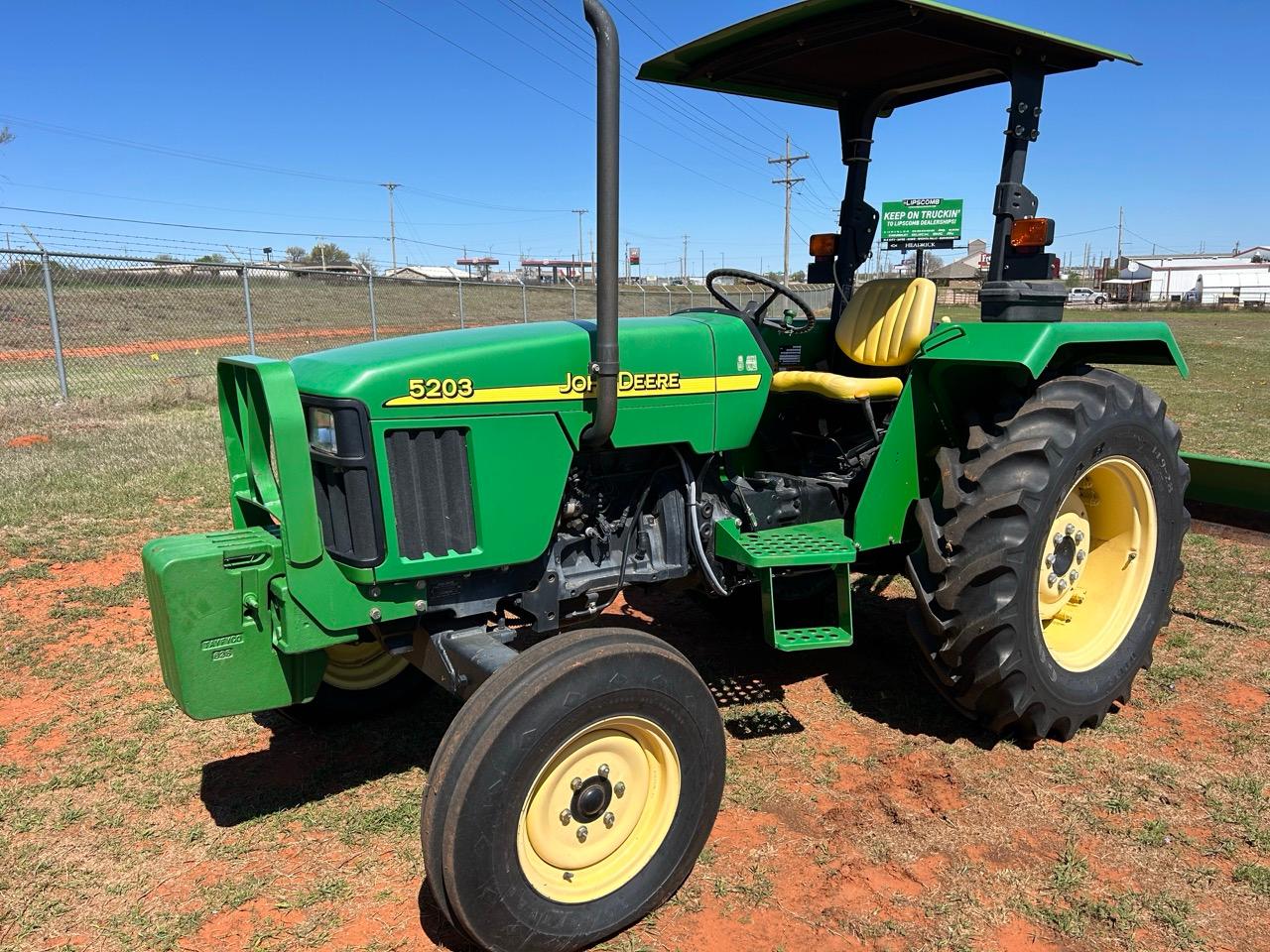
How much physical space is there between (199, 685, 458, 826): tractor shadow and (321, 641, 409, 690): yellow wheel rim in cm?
17

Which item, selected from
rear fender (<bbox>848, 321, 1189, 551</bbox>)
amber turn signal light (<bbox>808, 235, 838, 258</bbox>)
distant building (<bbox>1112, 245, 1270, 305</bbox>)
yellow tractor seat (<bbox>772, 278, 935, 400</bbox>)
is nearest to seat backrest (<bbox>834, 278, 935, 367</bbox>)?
yellow tractor seat (<bbox>772, 278, 935, 400</bbox>)

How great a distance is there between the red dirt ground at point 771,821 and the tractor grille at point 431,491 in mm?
1022

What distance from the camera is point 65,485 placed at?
6.85m

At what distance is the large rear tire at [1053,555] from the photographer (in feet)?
10.3

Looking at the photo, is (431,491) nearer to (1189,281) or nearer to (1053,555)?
(1053,555)

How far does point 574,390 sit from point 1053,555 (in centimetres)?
204

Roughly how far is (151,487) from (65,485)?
63 centimetres

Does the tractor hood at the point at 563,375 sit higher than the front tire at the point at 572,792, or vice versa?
the tractor hood at the point at 563,375

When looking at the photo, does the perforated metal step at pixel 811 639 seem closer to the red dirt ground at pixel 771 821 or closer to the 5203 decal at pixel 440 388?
the red dirt ground at pixel 771 821

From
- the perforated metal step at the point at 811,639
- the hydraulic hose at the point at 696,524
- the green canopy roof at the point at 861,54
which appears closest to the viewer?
the green canopy roof at the point at 861,54

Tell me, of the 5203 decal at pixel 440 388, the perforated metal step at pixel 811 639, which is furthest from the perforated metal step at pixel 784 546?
the 5203 decal at pixel 440 388

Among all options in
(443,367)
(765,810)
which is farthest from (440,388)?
(765,810)

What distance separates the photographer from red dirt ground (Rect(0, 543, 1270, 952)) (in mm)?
2529

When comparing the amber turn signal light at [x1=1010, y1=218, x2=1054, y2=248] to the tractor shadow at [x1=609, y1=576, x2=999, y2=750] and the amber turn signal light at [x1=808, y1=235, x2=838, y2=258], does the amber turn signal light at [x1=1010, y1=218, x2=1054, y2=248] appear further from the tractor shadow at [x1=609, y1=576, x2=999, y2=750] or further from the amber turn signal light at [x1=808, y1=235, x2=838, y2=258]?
the tractor shadow at [x1=609, y1=576, x2=999, y2=750]
